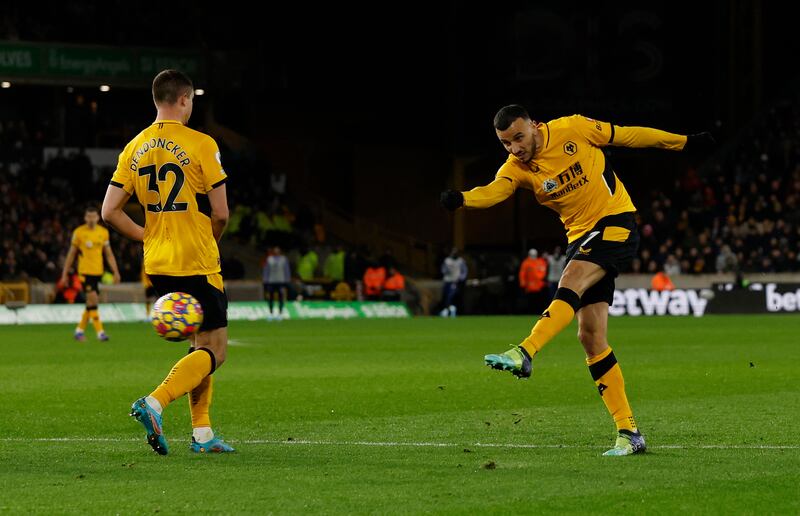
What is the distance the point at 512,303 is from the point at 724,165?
31.5ft

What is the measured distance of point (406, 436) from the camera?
34.6 ft

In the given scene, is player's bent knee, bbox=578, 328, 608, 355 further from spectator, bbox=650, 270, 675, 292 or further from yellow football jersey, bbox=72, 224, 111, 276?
A: spectator, bbox=650, 270, 675, 292

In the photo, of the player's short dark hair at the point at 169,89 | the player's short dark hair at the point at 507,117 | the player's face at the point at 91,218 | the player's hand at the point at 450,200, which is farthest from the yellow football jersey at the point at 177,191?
the player's face at the point at 91,218

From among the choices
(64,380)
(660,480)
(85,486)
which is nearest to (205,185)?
(85,486)

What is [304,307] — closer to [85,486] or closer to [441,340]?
[441,340]

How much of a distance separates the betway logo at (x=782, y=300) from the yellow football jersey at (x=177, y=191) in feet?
102

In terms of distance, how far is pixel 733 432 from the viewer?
34.8 ft

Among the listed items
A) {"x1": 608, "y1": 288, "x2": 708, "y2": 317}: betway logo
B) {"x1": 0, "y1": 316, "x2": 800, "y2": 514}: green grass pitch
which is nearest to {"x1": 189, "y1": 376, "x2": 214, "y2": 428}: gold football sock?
{"x1": 0, "y1": 316, "x2": 800, "y2": 514}: green grass pitch

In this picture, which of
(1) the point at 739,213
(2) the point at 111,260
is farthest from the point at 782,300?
(2) the point at 111,260

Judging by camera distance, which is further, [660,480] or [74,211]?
[74,211]

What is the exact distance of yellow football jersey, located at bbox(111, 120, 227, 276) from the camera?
29.7 feet

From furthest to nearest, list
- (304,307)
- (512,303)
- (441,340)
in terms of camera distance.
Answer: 1. (512,303)
2. (304,307)
3. (441,340)

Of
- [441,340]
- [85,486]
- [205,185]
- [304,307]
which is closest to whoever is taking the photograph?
[85,486]

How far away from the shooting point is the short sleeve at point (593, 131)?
31.3 ft
